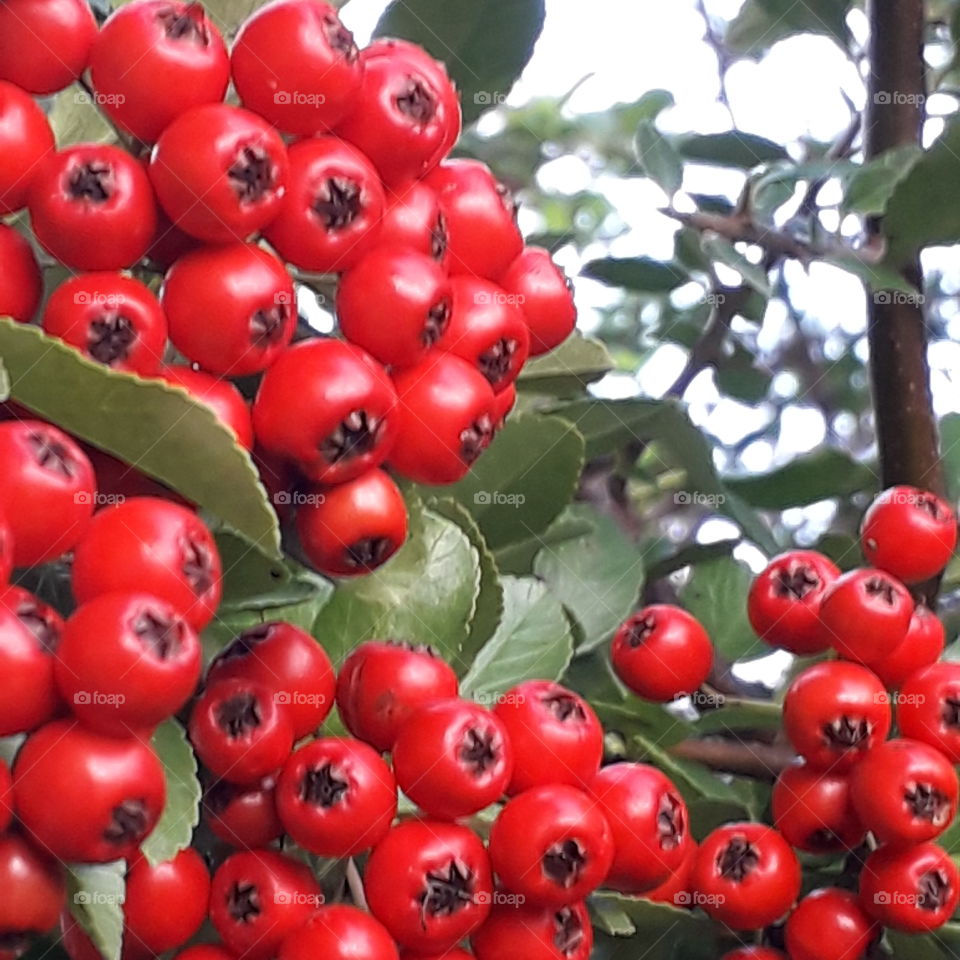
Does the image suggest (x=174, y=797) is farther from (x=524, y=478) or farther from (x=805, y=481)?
(x=805, y=481)

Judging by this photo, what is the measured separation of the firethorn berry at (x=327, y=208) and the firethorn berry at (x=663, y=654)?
1.71ft

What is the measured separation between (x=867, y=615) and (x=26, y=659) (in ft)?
2.23

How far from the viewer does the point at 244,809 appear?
31.1 inches

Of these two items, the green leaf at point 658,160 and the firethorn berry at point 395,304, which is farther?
the green leaf at point 658,160

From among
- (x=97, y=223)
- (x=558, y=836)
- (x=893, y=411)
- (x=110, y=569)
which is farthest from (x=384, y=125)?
(x=893, y=411)

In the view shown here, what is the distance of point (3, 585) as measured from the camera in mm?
596

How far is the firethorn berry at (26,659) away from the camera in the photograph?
58cm

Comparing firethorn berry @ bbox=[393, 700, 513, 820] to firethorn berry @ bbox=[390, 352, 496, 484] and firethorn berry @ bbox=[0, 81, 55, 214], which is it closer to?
firethorn berry @ bbox=[390, 352, 496, 484]

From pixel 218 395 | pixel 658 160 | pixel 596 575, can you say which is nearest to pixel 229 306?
pixel 218 395

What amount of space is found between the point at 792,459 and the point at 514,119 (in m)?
1.00

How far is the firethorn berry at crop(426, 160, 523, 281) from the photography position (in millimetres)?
803

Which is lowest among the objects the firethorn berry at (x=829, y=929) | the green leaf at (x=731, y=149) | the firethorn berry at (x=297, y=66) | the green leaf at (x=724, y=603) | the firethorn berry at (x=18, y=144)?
the green leaf at (x=724, y=603)

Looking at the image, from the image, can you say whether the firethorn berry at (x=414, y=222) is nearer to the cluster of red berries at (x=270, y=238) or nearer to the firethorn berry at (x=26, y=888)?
the cluster of red berries at (x=270, y=238)

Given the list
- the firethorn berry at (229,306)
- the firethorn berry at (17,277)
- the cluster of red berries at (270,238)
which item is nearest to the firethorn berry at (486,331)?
the cluster of red berries at (270,238)
